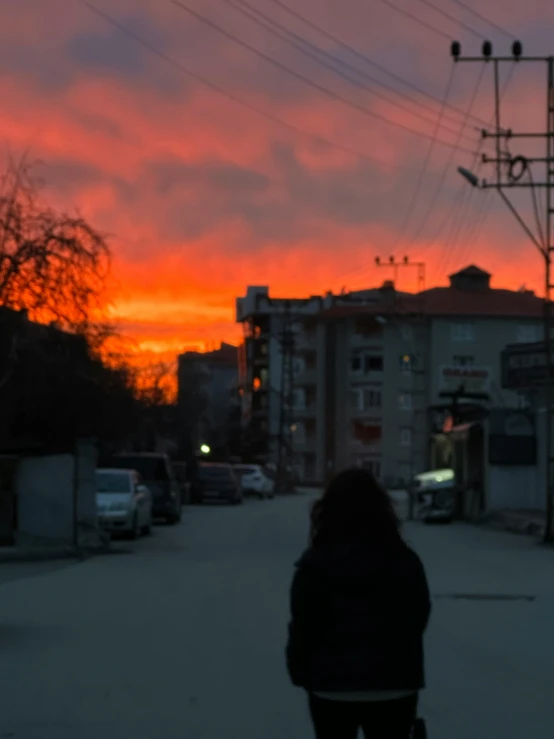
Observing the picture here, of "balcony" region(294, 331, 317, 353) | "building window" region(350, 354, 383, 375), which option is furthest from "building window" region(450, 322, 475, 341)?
"balcony" region(294, 331, 317, 353)

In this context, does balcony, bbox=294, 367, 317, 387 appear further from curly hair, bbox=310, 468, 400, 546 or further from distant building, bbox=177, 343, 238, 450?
curly hair, bbox=310, 468, 400, 546

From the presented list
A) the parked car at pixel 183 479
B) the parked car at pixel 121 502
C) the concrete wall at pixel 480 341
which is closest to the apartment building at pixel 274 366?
the concrete wall at pixel 480 341

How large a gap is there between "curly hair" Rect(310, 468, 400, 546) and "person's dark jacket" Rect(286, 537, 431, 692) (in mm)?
56

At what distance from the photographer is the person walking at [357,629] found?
5.09 meters

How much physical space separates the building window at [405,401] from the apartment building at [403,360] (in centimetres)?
8

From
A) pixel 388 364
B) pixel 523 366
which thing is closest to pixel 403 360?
pixel 388 364

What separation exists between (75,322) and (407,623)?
89.3ft

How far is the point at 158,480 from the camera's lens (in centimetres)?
3988

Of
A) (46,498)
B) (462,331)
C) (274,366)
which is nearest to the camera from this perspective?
(46,498)

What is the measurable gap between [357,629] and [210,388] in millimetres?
180107

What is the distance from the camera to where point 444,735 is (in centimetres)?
892

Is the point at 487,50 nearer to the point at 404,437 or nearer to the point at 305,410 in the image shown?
the point at 404,437

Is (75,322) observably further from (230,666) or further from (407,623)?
(407,623)

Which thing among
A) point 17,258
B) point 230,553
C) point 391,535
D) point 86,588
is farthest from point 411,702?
point 17,258
